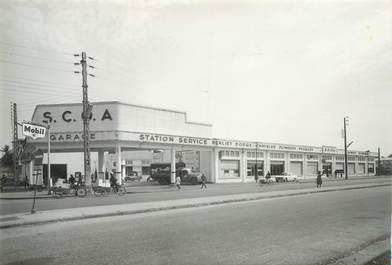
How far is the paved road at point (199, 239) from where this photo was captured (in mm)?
8344

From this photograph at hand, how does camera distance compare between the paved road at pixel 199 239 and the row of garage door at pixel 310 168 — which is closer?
the paved road at pixel 199 239

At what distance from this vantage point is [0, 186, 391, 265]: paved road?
27.4 ft

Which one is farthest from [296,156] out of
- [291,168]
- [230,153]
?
[230,153]

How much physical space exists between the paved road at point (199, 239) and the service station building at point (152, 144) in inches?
942

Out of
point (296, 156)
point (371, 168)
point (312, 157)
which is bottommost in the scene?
point (371, 168)

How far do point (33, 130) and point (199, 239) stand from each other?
27.5ft

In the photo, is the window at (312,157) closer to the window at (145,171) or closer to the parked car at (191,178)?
the parked car at (191,178)

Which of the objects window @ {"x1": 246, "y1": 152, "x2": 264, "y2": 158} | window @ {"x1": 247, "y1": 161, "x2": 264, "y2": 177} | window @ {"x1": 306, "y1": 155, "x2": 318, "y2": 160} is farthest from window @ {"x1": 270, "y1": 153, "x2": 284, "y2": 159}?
window @ {"x1": 306, "y1": 155, "x2": 318, "y2": 160}

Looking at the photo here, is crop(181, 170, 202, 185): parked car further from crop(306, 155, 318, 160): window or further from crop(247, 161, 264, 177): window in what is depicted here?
crop(306, 155, 318, 160): window

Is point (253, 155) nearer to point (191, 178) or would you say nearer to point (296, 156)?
point (296, 156)

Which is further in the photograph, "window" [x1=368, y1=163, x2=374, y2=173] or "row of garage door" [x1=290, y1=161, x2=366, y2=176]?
"window" [x1=368, y1=163, x2=374, y2=173]

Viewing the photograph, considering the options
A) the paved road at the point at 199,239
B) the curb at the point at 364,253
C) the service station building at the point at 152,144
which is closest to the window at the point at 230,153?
the service station building at the point at 152,144

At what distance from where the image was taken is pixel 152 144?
4684 centimetres

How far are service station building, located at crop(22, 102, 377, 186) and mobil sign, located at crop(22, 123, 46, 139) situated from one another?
20.0 meters
